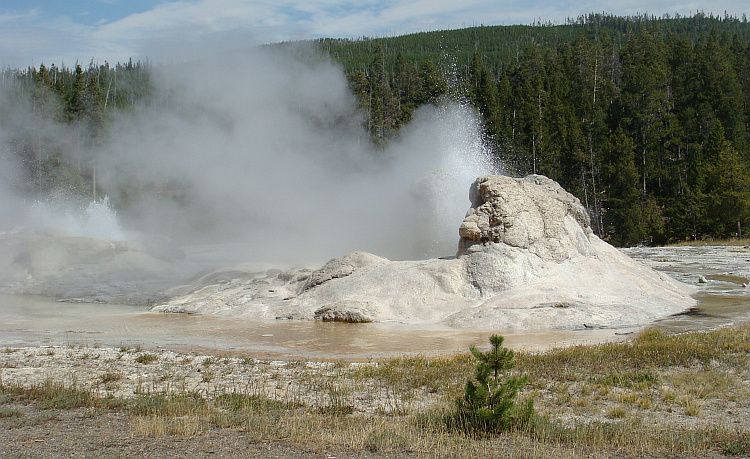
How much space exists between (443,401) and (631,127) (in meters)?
46.9

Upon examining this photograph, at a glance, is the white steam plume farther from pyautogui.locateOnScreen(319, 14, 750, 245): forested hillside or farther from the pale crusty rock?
the pale crusty rock

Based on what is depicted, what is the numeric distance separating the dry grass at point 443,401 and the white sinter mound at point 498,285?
12.2 feet

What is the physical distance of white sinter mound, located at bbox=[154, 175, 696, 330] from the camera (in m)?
14.7

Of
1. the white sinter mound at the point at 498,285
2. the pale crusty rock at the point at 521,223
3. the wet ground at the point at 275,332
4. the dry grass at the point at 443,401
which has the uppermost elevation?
the pale crusty rock at the point at 521,223

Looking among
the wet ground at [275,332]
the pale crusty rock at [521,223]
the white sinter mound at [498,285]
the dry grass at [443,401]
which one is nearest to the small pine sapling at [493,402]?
the dry grass at [443,401]

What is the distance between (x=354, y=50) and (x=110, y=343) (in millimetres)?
120586

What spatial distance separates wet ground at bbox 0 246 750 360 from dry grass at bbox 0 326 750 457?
1593 mm

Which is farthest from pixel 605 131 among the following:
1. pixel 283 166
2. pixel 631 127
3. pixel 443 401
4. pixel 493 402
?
pixel 493 402

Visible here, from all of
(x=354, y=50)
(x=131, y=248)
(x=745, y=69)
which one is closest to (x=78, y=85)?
(x=131, y=248)

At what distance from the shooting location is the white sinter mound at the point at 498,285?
48.1 ft

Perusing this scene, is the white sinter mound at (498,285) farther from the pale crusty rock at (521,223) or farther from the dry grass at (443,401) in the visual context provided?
the dry grass at (443,401)

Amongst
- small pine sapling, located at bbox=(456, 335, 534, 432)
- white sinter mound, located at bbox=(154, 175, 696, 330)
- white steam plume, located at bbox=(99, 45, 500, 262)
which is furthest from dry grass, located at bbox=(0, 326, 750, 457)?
white steam plume, located at bbox=(99, 45, 500, 262)

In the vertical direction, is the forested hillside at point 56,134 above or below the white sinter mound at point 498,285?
above

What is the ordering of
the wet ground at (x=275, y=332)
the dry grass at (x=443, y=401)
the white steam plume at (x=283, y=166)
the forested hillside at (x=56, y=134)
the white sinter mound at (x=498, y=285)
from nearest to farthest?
the dry grass at (x=443, y=401)
the wet ground at (x=275, y=332)
the white sinter mound at (x=498, y=285)
the white steam plume at (x=283, y=166)
the forested hillside at (x=56, y=134)
